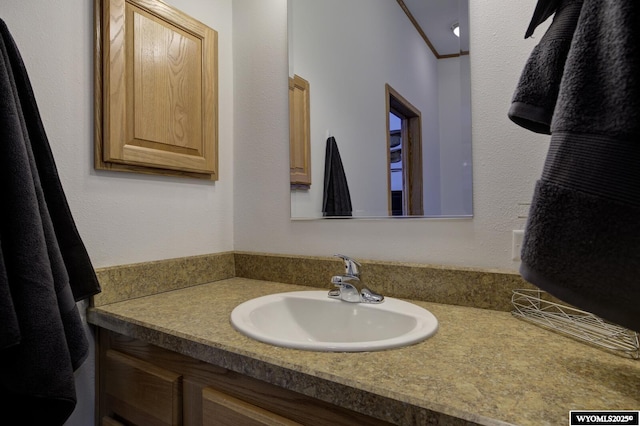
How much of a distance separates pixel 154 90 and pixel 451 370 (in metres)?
1.13

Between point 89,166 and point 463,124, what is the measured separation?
3.50 feet

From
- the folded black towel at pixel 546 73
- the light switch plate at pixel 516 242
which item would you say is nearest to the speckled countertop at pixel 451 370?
→ the light switch plate at pixel 516 242

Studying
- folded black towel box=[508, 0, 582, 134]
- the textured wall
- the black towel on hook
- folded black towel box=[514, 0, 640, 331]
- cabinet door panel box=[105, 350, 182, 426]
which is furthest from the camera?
the black towel on hook

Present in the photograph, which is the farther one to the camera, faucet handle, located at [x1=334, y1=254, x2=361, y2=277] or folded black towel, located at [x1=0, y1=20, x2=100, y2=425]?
faucet handle, located at [x1=334, y1=254, x2=361, y2=277]

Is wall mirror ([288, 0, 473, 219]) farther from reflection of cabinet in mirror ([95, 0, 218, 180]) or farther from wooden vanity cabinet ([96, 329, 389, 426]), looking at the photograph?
wooden vanity cabinet ([96, 329, 389, 426])

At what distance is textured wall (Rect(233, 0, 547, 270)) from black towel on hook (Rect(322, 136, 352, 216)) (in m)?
0.05

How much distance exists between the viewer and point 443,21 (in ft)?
3.15

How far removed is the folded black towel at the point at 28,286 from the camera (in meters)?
0.62

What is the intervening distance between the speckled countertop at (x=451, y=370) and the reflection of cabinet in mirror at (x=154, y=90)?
52 centimetres

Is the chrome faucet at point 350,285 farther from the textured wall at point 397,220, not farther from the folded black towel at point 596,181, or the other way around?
the folded black towel at point 596,181

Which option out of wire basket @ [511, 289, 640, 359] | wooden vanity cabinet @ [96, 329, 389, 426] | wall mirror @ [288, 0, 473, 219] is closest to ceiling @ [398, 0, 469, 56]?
wall mirror @ [288, 0, 473, 219]

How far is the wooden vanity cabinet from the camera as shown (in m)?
0.57

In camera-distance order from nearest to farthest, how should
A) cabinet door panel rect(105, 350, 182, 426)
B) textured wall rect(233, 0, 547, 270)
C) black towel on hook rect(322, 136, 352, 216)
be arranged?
cabinet door panel rect(105, 350, 182, 426)
textured wall rect(233, 0, 547, 270)
black towel on hook rect(322, 136, 352, 216)

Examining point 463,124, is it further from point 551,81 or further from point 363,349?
point 363,349
